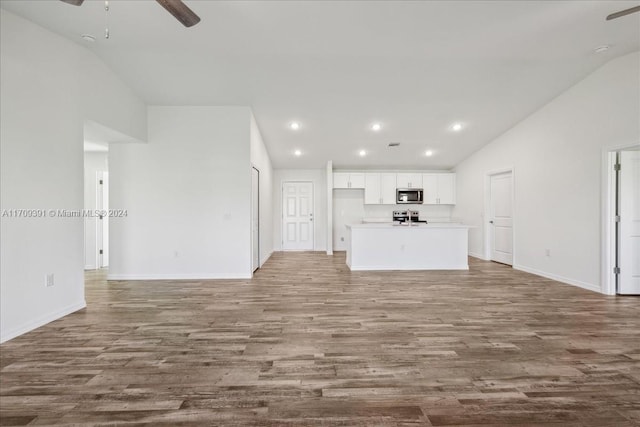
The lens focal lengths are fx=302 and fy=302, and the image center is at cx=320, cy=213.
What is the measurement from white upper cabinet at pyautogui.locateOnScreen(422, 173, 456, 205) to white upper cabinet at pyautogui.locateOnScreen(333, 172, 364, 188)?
5.89 ft

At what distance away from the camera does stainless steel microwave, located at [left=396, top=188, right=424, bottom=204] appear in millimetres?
8461

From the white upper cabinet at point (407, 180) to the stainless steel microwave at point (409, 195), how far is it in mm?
112

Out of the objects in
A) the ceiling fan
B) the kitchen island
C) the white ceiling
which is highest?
the white ceiling

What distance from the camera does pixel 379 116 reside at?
5.79m

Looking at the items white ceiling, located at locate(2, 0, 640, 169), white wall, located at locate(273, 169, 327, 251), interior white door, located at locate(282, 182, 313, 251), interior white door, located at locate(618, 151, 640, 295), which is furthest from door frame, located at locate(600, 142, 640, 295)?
interior white door, located at locate(282, 182, 313, 251)

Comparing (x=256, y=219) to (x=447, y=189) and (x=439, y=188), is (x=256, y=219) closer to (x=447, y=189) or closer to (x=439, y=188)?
(x=439, y=188)

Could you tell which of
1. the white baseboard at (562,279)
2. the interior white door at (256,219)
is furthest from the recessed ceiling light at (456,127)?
the interior white door at (256,219)

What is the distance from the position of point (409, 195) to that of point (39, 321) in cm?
778

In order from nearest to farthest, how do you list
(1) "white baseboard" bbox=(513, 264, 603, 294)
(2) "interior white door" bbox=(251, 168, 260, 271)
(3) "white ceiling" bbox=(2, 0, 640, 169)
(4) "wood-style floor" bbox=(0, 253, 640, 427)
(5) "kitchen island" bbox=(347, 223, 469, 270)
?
(4) "wood-style floor" bbox=(0, 253, 640, 427), (3) "white ceiling" bbox=(2, 0, 640, 169), (1) "white baseboard" bbox=(513, 264, 603, 294), (2) "interior white door" bbox=(251, 168, 260, 271), (5) "kitchen island" bbox=(347, 223, 469, 270)

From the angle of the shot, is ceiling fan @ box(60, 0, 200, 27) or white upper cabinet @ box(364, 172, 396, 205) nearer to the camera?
ceiling fan @ box(60, 0, 200, 27)

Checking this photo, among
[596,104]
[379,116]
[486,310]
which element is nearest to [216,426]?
[486,310]

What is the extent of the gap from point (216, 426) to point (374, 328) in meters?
1.78

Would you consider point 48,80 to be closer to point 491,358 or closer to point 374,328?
point 374,328

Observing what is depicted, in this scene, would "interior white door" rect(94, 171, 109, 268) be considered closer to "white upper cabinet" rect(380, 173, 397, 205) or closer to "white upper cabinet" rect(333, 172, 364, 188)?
"white upper cabinet" rect(333, 172, 364, 188)
